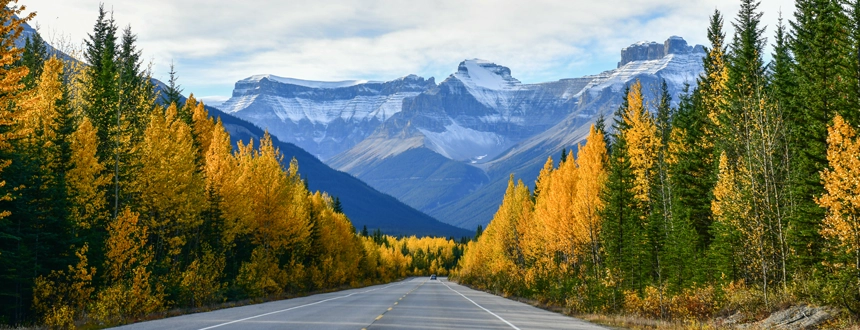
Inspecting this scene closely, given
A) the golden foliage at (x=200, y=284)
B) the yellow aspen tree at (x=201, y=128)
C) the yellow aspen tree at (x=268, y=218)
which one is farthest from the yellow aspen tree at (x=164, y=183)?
the yellow aspen tree at (x=201, y=128)

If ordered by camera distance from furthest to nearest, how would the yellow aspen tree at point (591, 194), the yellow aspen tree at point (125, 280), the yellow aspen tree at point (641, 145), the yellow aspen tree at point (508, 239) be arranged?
1. the yellow aspen tree at point (508, 239)
2. the yellow aspen tree at point (591, 194)
3. the yellow aspen tree at point (641, 145)
4. the yellow aspen tree at point (125, 280)

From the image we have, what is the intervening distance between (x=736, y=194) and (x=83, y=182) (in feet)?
84.6

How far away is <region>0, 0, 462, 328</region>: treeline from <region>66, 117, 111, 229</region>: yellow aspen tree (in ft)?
0.18

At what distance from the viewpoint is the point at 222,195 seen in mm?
37125

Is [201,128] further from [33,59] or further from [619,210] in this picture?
[619,210]

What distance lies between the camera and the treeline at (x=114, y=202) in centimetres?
2002

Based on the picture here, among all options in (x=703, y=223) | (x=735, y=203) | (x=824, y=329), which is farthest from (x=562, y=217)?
(x=824, y=329)

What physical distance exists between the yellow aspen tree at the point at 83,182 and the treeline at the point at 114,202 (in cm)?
5

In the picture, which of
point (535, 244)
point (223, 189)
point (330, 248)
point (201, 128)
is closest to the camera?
point (223, 189)

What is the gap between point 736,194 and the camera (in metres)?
23.1

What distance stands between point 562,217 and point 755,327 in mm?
24352

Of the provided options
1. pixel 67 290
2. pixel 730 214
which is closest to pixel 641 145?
pixel 730 214

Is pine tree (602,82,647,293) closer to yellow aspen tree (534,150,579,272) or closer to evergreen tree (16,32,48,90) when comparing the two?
yellow aspen tree (534,150,579,272)

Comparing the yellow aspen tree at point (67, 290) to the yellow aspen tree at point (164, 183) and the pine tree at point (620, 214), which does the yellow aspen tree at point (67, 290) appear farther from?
the pine tree at point (620, 214)
